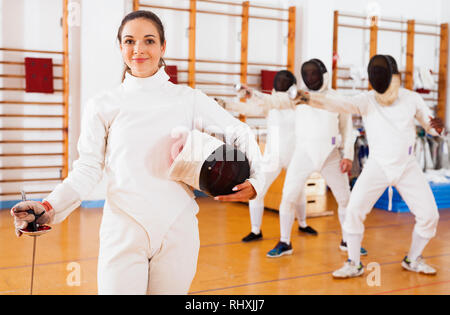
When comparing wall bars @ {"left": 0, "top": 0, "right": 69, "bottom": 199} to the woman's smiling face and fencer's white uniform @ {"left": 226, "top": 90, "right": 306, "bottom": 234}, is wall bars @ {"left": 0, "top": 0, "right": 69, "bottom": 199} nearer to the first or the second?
fencer's white uniform @ {"left": 226, "top": 90, "right": 306, "bottom": 234}

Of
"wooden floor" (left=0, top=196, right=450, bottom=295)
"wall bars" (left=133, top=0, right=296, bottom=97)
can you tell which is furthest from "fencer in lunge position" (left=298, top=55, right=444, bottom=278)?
"wall bars" (left=133, top=0, right=296, bottom=97)

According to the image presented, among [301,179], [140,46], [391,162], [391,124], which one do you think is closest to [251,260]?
[301,179]

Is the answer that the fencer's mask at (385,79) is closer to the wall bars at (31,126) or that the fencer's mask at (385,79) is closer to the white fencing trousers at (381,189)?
the white fencing trousers at (381,189)

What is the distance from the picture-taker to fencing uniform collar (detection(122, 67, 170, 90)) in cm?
143

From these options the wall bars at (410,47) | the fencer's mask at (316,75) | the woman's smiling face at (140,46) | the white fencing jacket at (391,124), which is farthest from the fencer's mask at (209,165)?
the wall bars at (410,47)

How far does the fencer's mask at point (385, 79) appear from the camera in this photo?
3.38m

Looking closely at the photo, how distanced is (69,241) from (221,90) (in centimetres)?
305

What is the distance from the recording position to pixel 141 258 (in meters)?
1.37

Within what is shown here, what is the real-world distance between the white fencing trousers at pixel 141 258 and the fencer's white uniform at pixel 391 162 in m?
2.19

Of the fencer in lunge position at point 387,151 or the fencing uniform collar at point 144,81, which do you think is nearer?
the fencing uniform collar at point 144,81

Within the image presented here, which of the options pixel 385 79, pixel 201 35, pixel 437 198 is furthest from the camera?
pixel 201 35

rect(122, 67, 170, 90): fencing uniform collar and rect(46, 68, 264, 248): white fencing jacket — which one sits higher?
rect(122, 67, 170, 90): fencing uniform collar

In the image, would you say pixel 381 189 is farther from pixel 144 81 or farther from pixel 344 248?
pixel 144 81
